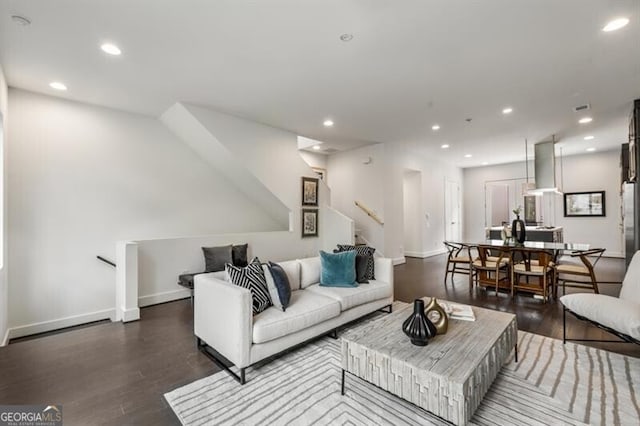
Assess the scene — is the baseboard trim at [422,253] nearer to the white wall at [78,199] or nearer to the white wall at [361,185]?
the white wall at [361,185]

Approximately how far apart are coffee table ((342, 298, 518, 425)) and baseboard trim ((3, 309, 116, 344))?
381 centimetres

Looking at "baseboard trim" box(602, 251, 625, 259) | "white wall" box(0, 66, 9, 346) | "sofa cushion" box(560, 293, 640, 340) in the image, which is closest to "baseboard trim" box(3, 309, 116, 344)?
"white wall" box(0, 66, 9, 346)

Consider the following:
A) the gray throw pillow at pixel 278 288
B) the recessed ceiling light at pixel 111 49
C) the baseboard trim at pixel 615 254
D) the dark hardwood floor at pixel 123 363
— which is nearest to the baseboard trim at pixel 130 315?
the dark hardwood floor at pixel 123 363

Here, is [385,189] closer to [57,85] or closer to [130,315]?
[130,315]

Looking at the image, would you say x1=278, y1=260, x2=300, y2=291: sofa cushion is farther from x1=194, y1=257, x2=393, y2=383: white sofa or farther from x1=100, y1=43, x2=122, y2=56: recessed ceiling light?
x1=100, y1=43, x2=122, y2=56: recessed ceiling light

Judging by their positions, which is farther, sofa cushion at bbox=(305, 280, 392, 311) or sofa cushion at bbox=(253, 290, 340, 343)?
sofa cushion at bbox=(305, 280, 392, 311)

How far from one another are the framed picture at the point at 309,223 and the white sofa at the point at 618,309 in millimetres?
4200

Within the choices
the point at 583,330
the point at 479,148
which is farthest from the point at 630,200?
the point at 479,148

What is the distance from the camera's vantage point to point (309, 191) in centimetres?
598

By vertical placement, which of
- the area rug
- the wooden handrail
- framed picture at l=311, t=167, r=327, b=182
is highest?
framed picture at l=311, t=167, r=327, b=182

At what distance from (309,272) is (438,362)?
1.87 metres

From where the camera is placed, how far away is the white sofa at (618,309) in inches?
86.8

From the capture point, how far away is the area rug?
70.9 inches

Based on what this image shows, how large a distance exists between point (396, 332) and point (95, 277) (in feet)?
14.0
